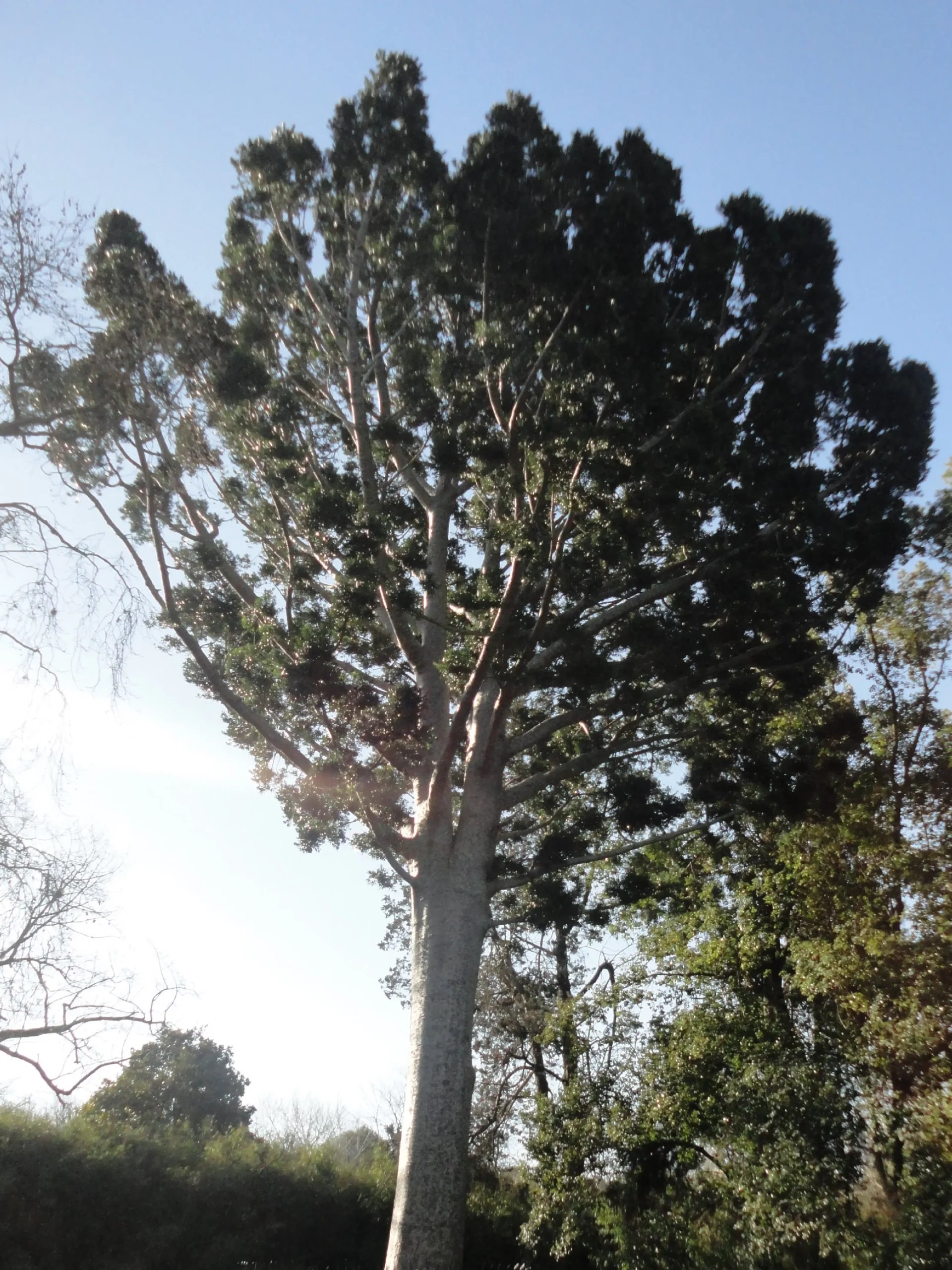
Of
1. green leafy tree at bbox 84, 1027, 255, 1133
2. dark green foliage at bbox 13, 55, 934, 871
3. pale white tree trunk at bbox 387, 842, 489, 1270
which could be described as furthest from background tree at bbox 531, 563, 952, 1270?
green leafy tree at bbox 84, 1027, 255, 1133

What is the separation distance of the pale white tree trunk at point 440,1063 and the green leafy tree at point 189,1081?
714 inches

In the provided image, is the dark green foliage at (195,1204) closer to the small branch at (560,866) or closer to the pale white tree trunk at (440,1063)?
the pale white tree trunk at (440,1063)

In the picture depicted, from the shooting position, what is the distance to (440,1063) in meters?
8.62

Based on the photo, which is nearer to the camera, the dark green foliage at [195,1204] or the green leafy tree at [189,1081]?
the dark green foliage at [195,1204]

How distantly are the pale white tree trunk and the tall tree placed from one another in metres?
0.03

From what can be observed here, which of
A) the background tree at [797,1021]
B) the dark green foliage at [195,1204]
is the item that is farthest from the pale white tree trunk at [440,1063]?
the dark green foliage at [195,1204]

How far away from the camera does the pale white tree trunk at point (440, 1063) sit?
8.08 metres

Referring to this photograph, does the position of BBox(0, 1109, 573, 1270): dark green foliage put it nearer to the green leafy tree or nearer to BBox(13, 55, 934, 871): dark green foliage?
BBox(13, 55, 934, 871): dark green foliage

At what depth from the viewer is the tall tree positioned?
30.3 ft

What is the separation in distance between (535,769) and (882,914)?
480 centimetres

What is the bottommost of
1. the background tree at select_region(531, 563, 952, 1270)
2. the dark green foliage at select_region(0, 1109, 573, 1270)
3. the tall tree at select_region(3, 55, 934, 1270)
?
the dark green foliage at select_region(0, 1109, 573, 1270)

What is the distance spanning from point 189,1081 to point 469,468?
2365 centimetres

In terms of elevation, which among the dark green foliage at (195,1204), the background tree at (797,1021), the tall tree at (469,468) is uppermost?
the tall tree at (469,468)

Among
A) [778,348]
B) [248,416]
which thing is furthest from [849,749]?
[248,416]
